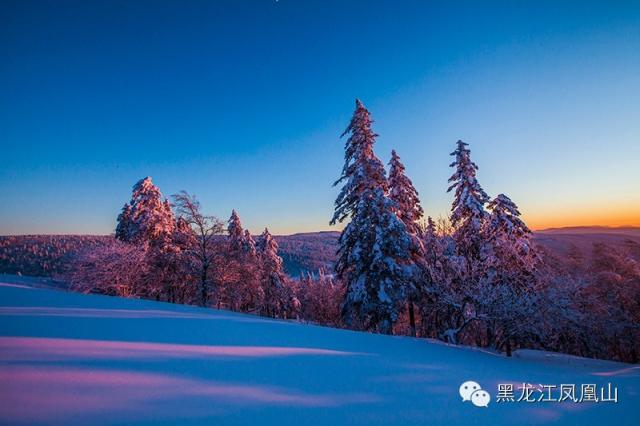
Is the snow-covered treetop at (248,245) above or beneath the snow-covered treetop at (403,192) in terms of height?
beneath

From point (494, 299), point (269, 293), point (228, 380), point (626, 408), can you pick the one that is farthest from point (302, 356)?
point (269, 293)

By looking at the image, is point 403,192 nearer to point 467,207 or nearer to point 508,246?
point 467,207

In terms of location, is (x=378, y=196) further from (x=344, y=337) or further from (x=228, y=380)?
(x=228, y=380)

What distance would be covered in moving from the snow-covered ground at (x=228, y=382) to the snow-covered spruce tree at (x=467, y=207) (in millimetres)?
13592

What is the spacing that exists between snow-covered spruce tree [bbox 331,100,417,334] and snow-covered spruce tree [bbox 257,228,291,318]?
1866 centimetres

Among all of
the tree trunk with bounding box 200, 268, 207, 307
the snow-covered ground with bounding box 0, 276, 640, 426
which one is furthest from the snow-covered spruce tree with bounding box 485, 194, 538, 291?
the tree trunk with bounding box 200, 268, 207, 307

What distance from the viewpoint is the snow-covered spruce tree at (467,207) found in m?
18.0

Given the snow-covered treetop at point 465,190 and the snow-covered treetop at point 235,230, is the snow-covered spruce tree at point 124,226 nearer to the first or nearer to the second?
the snow-covered treetop at point 235,230

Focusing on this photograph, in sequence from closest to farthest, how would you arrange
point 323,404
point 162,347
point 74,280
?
point 323,404
point 162,347
point 74,280

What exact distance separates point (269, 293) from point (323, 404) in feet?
111

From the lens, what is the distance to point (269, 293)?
3481 cm

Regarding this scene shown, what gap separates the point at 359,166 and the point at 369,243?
462 centimetres

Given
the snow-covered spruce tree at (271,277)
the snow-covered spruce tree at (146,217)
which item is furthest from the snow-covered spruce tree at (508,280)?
the snow-covered spruce tree at (146,217)

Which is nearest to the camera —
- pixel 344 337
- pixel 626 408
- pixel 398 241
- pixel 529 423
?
pixel 529 423
